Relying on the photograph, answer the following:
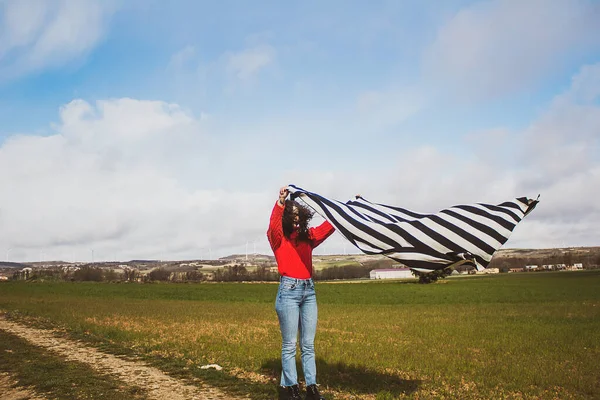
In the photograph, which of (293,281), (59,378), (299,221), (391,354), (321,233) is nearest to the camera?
(293,281)

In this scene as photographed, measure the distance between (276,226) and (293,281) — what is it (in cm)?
86

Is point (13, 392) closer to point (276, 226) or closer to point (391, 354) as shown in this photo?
point (276, 226)

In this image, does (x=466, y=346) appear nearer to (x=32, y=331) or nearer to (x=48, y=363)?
(x=48, y=363)

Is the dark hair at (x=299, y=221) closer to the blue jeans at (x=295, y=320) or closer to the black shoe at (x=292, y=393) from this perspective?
the blue jeans at (x=295, y=320)

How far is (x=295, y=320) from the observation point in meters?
7.01

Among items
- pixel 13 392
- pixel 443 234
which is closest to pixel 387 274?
pixel 13 392

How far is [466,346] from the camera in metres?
16.0

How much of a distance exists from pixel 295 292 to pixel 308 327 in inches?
24.8

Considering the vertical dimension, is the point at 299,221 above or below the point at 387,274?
above

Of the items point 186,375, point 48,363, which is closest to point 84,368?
point 48,363

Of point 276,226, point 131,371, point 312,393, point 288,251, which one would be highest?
point 276,226

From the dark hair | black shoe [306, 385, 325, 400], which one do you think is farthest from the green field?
the dark hair

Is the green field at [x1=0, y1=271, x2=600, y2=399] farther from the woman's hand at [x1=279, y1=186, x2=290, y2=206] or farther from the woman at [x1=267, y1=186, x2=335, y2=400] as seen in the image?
the woman's hand at [x1=279, y1=186, x2=290, y2=206]

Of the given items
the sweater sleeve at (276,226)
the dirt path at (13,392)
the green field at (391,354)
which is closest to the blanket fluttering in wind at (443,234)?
the sweater sleeve at (276,226)
